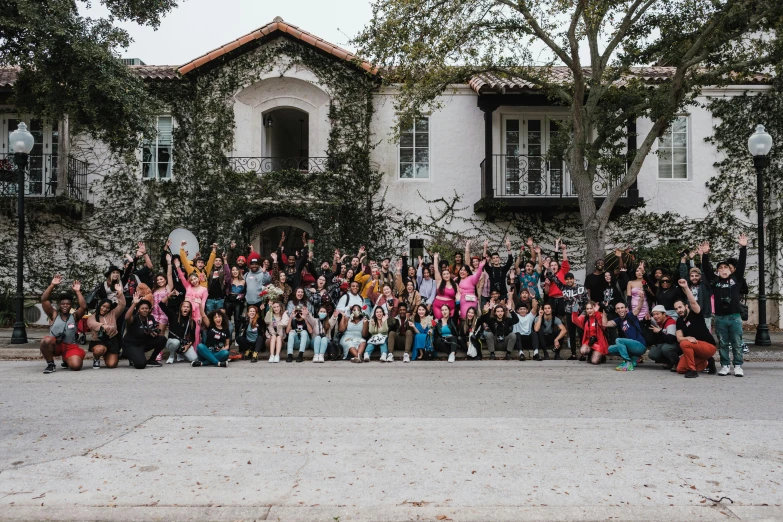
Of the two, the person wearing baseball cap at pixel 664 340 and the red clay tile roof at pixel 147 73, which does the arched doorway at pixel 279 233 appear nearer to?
the red clay tile roof at pixel 147 73

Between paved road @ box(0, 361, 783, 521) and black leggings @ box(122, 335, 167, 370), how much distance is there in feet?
4.99

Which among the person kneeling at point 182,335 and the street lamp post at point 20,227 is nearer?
the person kneeling at point 182,335

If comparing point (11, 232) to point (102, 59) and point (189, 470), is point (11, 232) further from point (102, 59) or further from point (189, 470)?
point (189, 470)

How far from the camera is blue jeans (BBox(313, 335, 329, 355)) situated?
11391mm

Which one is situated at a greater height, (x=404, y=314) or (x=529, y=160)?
(x=529, y=160)

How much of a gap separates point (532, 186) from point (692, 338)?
28.3ft

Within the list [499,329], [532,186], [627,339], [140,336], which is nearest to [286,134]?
[532,186]

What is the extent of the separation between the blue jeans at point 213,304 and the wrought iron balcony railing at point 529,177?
27.8 ft

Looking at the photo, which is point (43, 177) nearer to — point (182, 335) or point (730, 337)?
point (182, 335)

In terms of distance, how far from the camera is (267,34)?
1714 cm

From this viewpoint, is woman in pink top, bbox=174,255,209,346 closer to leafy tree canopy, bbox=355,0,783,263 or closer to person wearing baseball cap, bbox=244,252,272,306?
person wearing baseball cap, bbox=244,252,272,306

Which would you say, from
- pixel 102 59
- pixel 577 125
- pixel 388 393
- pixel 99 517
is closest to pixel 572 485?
pixel 99 517

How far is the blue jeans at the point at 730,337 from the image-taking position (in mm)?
9719

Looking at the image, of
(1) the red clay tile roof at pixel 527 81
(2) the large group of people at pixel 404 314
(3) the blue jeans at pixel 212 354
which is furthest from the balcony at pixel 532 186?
(3) the blue jeans at pixel 212 354
